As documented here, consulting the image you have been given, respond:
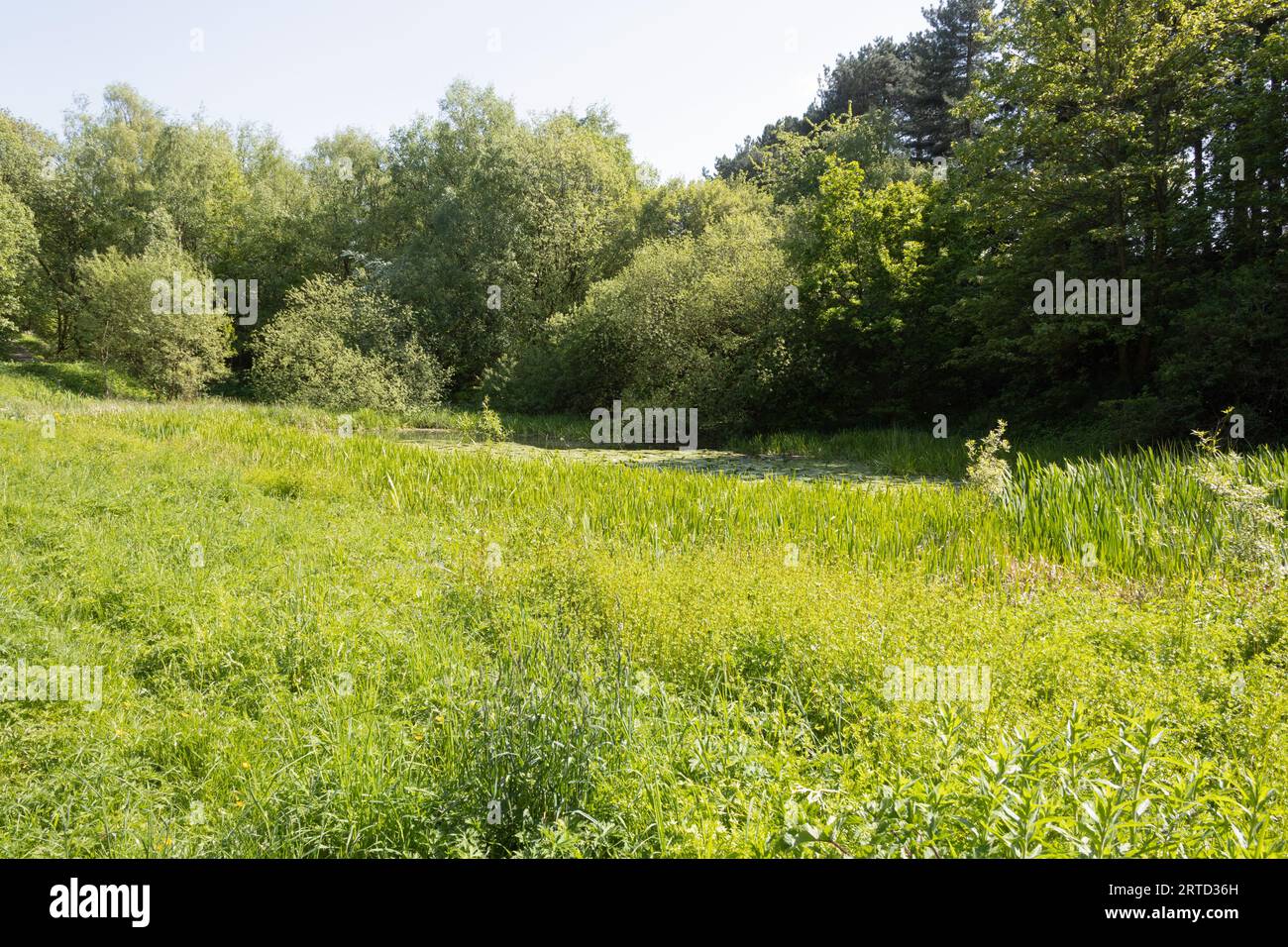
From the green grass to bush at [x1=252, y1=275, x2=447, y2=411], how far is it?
1543 centimetres

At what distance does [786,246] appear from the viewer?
65.5ft

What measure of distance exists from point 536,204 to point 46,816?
27.0m

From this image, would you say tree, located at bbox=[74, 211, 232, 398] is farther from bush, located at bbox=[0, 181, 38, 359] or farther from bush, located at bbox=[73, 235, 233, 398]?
bush, located at bbox=[0, 181, 38, 359]

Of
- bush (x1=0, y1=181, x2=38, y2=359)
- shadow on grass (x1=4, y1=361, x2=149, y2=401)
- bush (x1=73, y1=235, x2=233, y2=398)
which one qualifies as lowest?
shadow on grass (x1=4, y1=361, x2=149, y2=401)

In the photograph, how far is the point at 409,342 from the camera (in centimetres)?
2675

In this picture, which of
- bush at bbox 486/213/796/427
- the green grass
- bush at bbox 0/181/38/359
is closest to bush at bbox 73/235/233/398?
bush at bbox 0/181/38/359

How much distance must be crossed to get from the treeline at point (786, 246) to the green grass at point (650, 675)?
24.5 feet

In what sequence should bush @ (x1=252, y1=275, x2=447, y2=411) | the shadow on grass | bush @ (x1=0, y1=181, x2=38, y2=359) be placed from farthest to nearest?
1. bush @ (x1=0, y1=181, x2=38, y2=359)
2. the shadow on grass
3. bush @ (x1=252, y1=275, x2=447, y2=411)

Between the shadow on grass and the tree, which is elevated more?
the tree

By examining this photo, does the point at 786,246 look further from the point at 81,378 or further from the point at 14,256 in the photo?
the point at 14,256

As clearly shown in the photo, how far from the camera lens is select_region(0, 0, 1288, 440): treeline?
13.9m

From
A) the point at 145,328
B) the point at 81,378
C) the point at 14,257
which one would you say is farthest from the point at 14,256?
the point at 145,328
